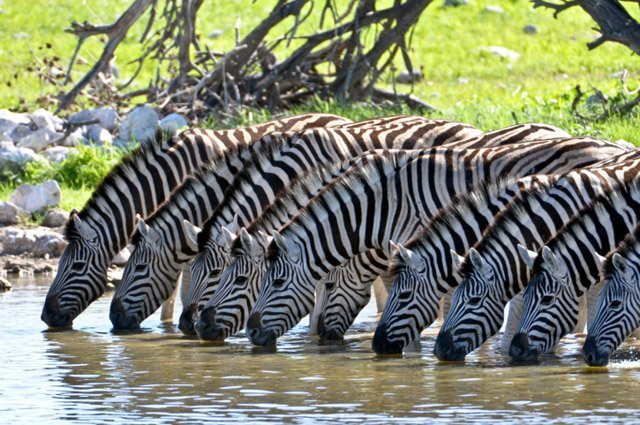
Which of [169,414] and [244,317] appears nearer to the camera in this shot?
[169,414]

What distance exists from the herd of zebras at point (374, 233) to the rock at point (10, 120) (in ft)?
21.7

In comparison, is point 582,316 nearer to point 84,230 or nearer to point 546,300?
point 546,300

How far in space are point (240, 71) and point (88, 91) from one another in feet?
9.93

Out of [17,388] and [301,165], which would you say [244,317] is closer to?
[301,165]

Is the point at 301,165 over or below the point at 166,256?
over

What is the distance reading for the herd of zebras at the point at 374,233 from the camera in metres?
9.85

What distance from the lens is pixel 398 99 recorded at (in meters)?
20.3

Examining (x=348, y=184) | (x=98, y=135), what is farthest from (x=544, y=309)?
(x=98, y=135)

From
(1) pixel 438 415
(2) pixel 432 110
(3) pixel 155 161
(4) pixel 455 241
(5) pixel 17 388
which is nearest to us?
(1) pixel 438 415

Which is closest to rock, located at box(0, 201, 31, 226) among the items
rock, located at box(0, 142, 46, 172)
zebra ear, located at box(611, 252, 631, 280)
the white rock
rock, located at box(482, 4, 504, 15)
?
rock, located at box(0, 142, 46, 172)

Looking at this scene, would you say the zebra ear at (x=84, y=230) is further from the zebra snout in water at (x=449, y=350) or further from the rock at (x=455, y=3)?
the rock at (x=455, y=3)

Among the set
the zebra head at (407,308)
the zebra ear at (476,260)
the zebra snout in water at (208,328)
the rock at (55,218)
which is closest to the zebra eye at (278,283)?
the zebra snout in water at (208,328)

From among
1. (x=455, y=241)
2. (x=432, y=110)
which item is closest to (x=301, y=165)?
(x=455, y=241)

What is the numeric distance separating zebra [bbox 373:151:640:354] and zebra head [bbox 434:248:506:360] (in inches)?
11.4
